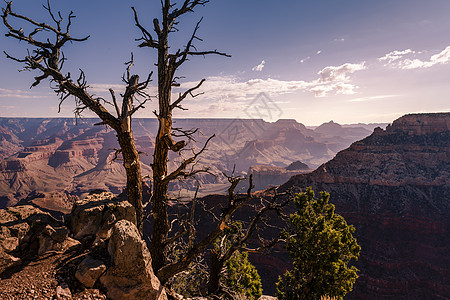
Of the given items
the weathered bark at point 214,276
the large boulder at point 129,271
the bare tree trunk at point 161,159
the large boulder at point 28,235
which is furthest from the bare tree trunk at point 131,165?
the weathered bark at point 214,276

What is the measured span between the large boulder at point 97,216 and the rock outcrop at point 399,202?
158ft

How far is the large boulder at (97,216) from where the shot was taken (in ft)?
20.5

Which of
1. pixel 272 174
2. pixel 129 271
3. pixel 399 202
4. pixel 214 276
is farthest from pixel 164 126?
pixel 272 174

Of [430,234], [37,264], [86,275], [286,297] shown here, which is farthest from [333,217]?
[430,234]

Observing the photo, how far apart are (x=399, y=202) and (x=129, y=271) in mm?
67034

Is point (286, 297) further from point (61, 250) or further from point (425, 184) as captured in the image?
point (425, 184)

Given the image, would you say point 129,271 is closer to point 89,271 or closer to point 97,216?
point 89,271

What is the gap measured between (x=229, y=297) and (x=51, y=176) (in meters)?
221

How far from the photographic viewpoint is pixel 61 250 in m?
5.62

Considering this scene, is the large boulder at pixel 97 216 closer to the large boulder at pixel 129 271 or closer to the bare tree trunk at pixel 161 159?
the bare tree trunk at pixel 161 159

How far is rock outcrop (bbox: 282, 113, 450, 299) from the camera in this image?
42.7 meters

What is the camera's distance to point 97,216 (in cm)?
648

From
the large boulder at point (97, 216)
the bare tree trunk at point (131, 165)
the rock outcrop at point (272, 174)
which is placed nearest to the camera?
the bare tree trunk at point (131, 165)

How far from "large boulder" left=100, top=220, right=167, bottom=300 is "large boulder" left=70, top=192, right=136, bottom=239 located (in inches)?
45.0
